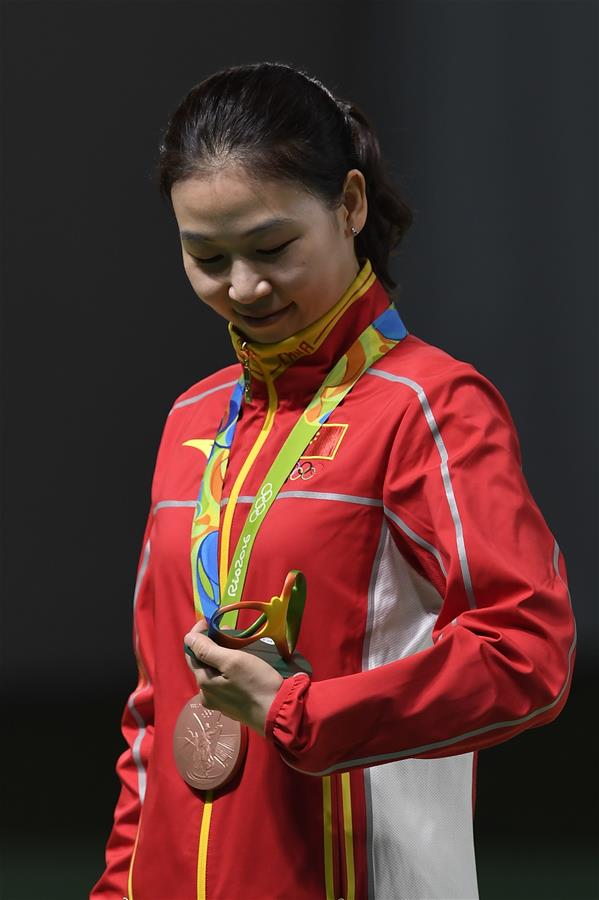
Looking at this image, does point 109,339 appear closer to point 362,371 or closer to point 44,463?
point 44,463

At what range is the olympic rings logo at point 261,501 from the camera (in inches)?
62.2

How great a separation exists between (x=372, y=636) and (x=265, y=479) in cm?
22

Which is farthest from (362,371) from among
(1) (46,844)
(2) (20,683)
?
(2) (20,683)

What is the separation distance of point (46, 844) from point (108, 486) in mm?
1112

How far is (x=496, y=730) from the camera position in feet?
4.43

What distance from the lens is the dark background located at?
414 cm

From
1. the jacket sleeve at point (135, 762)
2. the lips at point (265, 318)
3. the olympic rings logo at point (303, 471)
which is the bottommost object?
the jacket sleeve at point (135, 762)

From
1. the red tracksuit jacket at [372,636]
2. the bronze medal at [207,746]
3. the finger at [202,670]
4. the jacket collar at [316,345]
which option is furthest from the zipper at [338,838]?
the jacket collar at [316,345]

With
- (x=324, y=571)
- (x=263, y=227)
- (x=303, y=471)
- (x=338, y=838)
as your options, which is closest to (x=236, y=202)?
(x=263, y=227)

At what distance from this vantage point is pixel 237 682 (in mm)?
1370

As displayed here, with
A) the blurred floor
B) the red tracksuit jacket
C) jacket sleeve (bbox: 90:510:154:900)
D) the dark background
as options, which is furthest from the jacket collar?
the dark background

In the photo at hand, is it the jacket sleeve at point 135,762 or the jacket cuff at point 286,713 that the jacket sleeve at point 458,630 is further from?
the jacket sleeve at point 135,762

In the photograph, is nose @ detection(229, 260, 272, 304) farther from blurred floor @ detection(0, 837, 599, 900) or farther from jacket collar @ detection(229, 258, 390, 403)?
blurred floor @ detection(0, 837, 599, 900)

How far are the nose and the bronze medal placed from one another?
0.43 m
